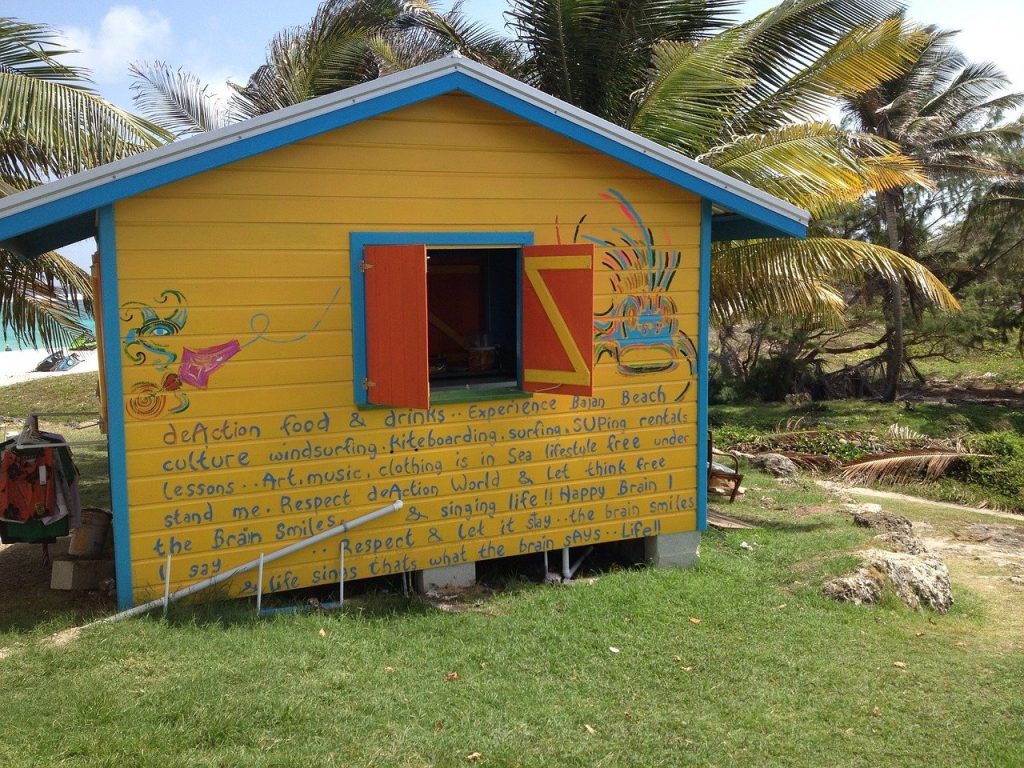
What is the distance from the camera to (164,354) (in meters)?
6.09

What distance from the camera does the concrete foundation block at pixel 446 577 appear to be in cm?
704

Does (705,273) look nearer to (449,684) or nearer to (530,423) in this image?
(530,423)

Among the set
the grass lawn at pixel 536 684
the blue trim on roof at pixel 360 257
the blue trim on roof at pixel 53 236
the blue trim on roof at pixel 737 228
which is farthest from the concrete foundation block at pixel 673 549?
the blue trim on roof at pixel 53 236

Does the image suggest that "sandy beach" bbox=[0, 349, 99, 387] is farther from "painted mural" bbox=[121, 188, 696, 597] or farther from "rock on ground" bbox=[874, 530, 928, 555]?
"rock on ground" bbox=[874, 530, 928, 555]

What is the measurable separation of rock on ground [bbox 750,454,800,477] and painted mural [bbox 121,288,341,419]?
30.8ft

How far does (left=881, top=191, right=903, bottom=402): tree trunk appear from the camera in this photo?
75.0 feet

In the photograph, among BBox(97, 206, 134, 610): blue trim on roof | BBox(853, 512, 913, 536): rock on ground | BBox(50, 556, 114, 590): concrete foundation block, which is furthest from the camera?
BBox(853, 512, 913, 536): rock on ground

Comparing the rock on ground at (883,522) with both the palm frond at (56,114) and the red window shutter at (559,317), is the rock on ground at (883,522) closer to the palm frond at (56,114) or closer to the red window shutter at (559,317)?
the red window shutter at (559,317)

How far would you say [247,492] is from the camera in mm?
6367

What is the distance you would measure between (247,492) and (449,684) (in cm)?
196

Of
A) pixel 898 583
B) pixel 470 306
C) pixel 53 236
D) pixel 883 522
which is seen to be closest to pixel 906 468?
pixel 883 522

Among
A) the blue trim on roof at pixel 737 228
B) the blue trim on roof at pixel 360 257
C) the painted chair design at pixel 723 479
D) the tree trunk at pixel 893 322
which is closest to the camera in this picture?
the blue trim on roof at pixel 360 257

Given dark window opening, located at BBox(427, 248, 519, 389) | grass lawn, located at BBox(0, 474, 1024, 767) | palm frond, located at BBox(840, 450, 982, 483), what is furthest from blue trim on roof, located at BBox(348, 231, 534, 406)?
palm frond, located at BBox(840, 450, 982, 483)

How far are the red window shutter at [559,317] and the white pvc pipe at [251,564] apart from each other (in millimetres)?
1433
